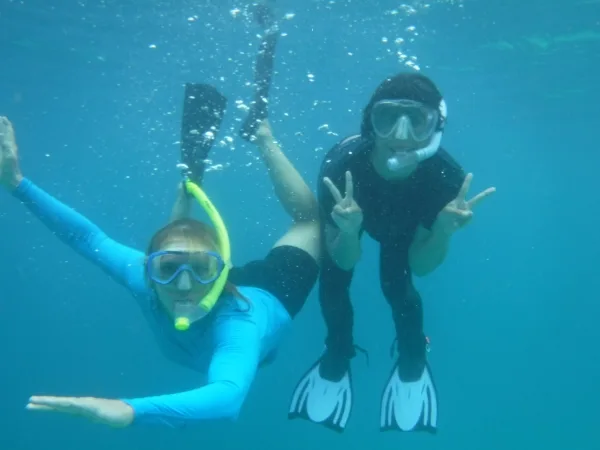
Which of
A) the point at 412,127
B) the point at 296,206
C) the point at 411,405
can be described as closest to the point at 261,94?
the point at 296,206

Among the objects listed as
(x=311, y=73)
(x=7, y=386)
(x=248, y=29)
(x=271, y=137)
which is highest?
(x=311, y=73)

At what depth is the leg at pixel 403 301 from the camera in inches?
270

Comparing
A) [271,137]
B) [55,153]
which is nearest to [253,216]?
[55,153]

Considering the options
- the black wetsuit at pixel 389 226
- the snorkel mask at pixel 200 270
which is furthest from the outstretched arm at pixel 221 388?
the black wetsuit at pixel 389 226

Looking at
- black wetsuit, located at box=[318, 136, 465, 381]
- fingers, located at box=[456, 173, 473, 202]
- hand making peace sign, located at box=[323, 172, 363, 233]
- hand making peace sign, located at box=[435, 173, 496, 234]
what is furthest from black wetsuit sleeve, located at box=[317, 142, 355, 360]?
fingers, located at box=[456, 173, 473, 202]

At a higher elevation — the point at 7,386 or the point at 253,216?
the point at 253,216

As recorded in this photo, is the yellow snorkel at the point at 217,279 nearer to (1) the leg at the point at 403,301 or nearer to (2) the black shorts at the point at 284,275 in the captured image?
(2) the black shorts at the point at 284,275

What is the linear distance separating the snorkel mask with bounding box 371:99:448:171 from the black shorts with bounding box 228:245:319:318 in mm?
1661

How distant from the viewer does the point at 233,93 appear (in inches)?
896

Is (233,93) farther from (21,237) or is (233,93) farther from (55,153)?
(21,237)

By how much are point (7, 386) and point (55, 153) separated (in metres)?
15.4

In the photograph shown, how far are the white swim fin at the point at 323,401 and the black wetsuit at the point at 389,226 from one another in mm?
134

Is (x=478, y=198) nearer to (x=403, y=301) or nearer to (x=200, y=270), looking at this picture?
(x=403, y=301)

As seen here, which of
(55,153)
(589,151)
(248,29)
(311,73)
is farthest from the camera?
(55,153)
